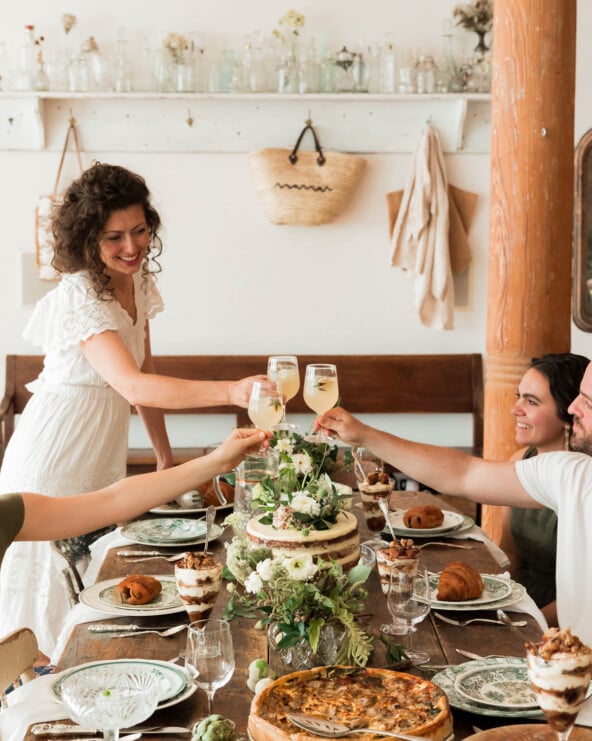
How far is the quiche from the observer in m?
1.38

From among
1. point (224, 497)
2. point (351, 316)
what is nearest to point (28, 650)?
point (224, 497)

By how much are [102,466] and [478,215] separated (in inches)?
118

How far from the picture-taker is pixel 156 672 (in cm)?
169

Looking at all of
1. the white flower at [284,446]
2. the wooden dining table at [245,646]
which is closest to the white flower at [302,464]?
the white flower at [284,446]

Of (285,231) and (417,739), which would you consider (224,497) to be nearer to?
(417,739)

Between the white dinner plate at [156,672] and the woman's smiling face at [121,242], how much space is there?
1.55 meters

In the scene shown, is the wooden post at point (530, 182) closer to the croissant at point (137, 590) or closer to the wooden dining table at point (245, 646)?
the wooden dining table at point (245, 646)

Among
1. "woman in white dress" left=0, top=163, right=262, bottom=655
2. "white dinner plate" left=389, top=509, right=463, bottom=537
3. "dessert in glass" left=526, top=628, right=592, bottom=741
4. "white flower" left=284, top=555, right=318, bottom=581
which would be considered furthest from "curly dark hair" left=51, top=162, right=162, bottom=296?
"dessert in glass" left=526, top=628, right=592, bottom=741

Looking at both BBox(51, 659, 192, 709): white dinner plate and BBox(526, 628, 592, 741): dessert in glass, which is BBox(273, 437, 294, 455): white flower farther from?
BBox(526, 628, 592, 741): dessert in glass

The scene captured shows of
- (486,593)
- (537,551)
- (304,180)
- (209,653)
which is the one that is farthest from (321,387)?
(304,180)

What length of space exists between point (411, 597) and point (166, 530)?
1123mm

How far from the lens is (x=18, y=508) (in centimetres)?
192

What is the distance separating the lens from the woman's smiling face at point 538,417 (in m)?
2.94

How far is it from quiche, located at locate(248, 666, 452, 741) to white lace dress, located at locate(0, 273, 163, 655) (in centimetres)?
157
